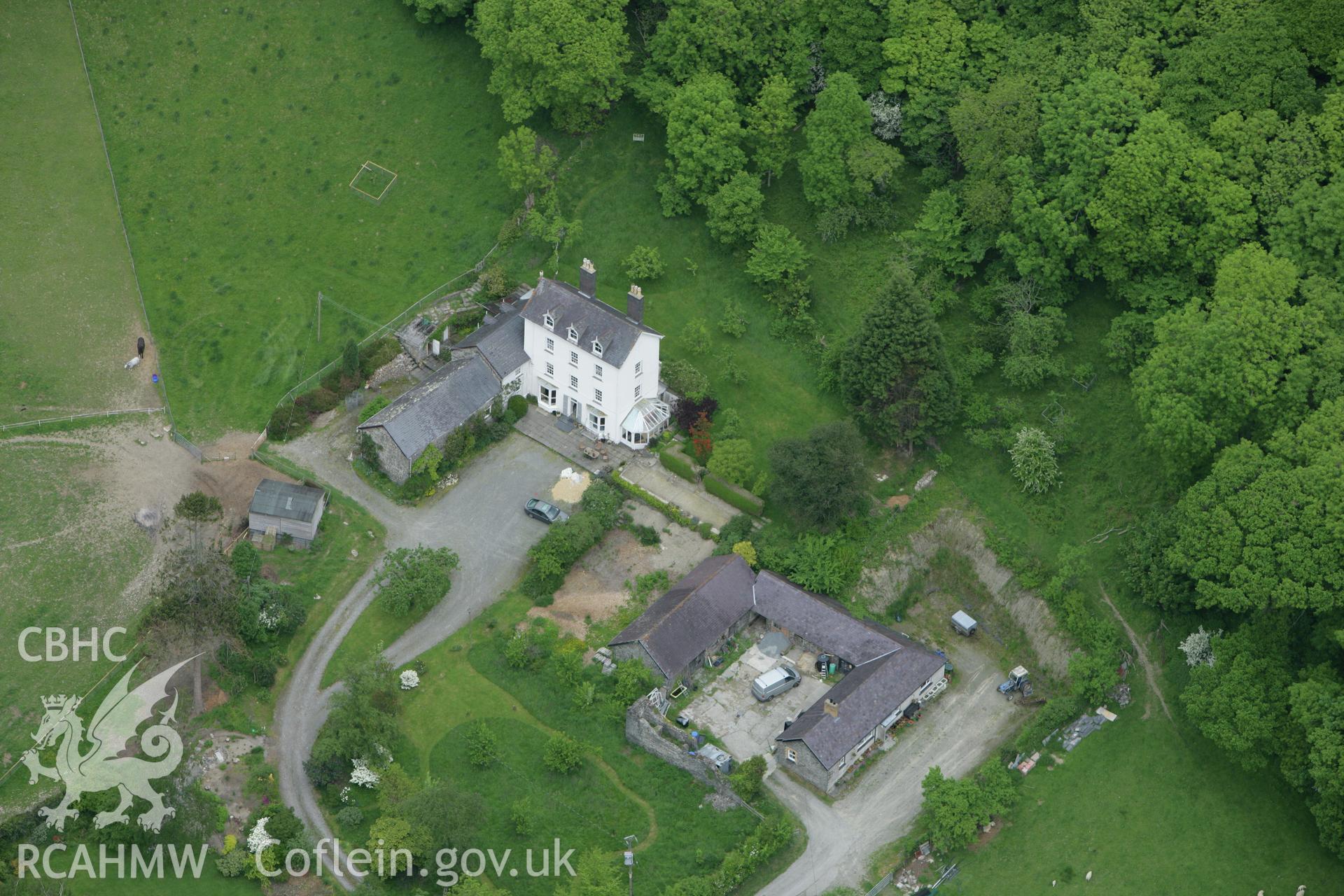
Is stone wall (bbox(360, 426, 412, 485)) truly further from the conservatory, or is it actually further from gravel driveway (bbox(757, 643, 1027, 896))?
gravel driveway (bbox(757, 643, 1027, 896))

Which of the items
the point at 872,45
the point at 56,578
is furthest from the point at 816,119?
the point at 56,578

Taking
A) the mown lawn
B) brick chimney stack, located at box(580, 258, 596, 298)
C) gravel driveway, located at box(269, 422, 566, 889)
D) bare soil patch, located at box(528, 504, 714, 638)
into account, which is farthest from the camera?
brick chimney stack, located at box(580, 258, 596, 298)

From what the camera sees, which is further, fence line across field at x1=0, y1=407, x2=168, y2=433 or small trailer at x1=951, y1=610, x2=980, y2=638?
fence line across field at x1=0, y1=407, x2=168, y2=433

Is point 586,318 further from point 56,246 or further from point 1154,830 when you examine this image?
point 1154,830

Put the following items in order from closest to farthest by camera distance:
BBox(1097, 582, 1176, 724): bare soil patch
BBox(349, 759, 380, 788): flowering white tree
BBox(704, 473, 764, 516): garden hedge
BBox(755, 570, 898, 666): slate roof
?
BBox(1097, 582, 1176, 724): bare soil patch, BBox(349, 759, 380, 788): flowering white tree, BBox(755, 570, 898, 666): slate roof, BBox(704, 473, 764, 516): garden hedge

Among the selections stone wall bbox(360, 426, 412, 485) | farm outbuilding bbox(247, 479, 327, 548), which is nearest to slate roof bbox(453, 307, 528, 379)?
stone wall bbox(360, 426, 412, 485)

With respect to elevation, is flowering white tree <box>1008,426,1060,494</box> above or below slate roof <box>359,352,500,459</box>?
above

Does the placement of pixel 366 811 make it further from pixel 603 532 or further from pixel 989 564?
pixel 989 564

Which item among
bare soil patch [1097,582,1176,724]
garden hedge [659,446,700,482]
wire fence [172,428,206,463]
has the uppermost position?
bare soil patch [1097,582,1176,724]
